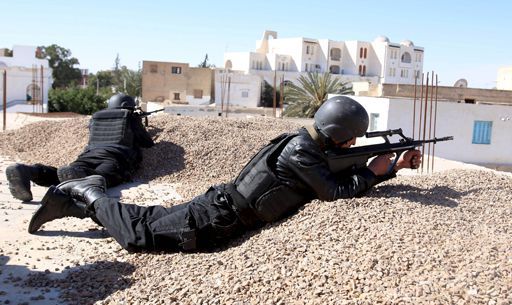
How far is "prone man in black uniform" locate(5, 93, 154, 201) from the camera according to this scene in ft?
23.0

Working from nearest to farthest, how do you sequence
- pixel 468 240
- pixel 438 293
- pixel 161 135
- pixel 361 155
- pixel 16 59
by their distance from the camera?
Answer: 1. pixel 438 293
2. pixel 468 240
3. pixel 361 155
4. pixel 161 135
5. pixel 16 59

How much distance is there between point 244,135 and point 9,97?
25683 mm

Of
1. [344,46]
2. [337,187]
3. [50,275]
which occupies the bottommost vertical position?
[50,275]

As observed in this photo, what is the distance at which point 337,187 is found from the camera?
450 cm

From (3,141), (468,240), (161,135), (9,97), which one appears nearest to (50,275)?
(468,240)

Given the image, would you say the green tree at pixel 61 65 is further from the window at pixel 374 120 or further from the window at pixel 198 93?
the window at pixel 374 120

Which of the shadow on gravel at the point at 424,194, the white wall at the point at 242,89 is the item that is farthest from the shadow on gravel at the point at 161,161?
the white wall at the point at 242,89

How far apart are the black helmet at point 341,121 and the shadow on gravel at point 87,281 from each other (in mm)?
1830

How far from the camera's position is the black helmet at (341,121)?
14.9ft

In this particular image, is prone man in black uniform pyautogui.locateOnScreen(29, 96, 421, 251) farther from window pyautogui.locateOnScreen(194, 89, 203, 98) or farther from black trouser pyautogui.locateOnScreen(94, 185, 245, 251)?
window pyautogui.locateOnScreen(194, 89, 203, 98)

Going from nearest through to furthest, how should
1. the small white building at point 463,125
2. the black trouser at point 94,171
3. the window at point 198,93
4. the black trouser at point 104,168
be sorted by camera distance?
1. the black trouser at point 94,171
2. the black trouser at point 104,168
3. the small white building at point 463,125
4. the window at point 198,93

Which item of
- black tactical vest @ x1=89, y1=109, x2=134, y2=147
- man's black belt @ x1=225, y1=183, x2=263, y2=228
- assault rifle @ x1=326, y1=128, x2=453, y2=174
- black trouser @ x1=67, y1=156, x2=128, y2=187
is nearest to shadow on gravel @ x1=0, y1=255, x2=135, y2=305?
man's black belt @ x1=225, y1=183, x2=263, y2=228

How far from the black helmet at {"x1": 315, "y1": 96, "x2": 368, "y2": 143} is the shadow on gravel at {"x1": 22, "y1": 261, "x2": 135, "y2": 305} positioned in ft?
6.00

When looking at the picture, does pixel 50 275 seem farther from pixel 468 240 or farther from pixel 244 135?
pixel 244 135
